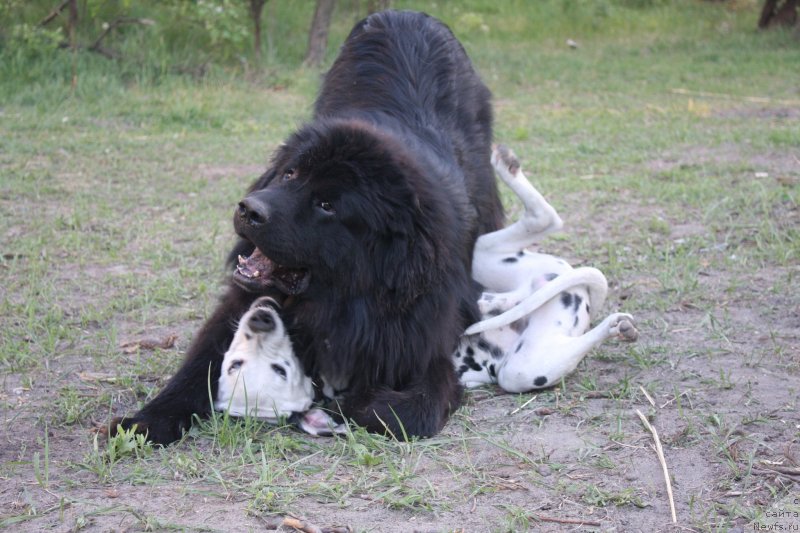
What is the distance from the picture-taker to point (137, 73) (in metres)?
9.58

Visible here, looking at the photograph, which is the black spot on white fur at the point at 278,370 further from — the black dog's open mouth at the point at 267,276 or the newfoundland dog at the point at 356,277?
the black dog's open mouth at the point at 267,276

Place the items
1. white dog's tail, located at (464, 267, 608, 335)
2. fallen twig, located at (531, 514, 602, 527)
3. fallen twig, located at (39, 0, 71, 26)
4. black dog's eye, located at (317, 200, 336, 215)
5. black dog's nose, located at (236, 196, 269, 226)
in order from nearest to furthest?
1. fallen twig, located at (531, 514, 602, 527)
2. black dog's nose, located at (236, 196, 269, 226)
3. black dog's eye, located at (317, 200, 336, 215)
4. white dog's tail, located at (464, 267, 608, 335)
5. fallen twig, located at (39, 0, 71, 26)

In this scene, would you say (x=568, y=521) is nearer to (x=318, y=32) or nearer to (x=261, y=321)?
(x=261, y=321)

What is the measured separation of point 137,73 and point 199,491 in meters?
7.60

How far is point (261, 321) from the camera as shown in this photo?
3.34 metres

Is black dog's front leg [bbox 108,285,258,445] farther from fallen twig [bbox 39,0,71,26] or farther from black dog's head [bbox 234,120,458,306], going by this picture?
fallen twig [bbox 39,0,71,26]

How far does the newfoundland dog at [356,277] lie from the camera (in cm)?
325

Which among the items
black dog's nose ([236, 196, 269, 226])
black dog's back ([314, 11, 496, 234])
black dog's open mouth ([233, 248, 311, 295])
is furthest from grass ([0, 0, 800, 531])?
black dog's back ([314, 11, 496, 234])

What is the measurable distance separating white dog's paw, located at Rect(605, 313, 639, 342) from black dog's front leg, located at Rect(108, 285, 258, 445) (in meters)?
1.42

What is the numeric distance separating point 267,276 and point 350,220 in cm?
40

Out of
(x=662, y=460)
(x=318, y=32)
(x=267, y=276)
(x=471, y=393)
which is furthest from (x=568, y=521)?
(x=318, y=32)

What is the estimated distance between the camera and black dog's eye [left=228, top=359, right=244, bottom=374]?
11.0 ft

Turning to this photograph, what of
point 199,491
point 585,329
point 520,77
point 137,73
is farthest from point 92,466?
point 520,77

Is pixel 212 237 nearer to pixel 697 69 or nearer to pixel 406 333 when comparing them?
pixel 406 333
